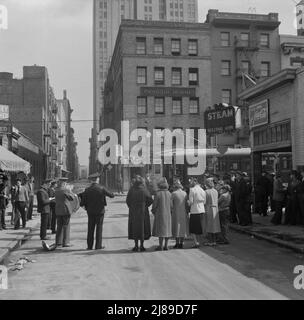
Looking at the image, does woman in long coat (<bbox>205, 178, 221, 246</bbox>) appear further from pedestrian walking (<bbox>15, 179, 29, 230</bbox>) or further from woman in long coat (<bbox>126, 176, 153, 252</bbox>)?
pedestrian walking (<bbox>15, 179, 29, 230</bbox>)

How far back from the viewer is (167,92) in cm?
5097

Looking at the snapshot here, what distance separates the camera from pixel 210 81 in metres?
52.1

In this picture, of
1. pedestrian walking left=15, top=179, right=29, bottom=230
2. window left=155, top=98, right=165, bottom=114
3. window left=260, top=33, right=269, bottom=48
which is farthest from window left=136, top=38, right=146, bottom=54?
pedestrian walking left=15, top=179, right=29, bottom=230

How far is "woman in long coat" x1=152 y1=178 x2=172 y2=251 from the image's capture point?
446 inches

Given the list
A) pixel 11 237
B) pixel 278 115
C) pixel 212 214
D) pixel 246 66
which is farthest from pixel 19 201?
pixel 246 66

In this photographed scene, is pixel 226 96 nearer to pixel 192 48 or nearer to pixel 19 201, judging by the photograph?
A: pixel 192 48

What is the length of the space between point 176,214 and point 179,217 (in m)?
0.10

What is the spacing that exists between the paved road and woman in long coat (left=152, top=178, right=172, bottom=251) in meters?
0.41

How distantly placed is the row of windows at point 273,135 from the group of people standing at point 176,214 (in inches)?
227

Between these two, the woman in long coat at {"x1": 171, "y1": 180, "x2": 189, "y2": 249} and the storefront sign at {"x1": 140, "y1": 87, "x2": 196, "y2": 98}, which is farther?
the storefront sign at {"x1": 140, "y1": 87, "x2": 196, "y2": 98}

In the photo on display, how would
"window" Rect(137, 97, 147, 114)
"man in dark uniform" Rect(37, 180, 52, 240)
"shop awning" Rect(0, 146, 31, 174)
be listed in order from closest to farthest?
"man in dark uniform" Rect(37, 180, 52, 240) → "shop awning" Rect(0, 146, 31, 174) → "window" Rect(137, 97, 147, 114)

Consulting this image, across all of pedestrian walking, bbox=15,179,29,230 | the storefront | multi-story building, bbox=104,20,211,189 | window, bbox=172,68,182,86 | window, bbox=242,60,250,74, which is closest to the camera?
pedestrian walking, bbox=15,179,29,230

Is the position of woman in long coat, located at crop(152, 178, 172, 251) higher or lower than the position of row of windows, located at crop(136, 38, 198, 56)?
lower
